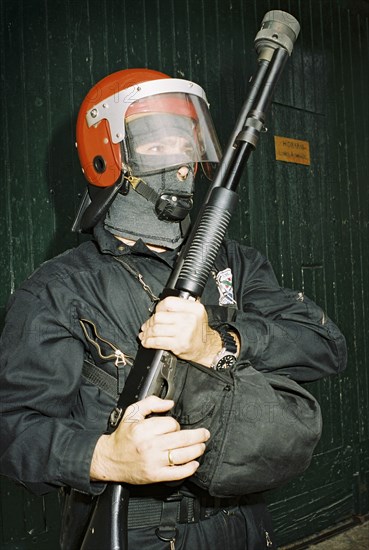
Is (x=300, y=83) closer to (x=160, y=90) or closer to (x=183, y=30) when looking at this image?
(x=183, y=30)

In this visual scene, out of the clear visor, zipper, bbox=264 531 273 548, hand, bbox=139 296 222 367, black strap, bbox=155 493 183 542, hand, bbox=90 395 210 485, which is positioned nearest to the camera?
hand, bbox=90 395 210 485

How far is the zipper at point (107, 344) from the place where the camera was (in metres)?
1.78

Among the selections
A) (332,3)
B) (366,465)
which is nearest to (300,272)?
(366,465)

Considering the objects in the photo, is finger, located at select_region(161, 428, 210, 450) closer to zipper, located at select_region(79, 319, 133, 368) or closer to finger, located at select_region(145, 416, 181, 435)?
finger, located at select_region(145, 416, 181, 435)

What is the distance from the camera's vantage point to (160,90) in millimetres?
2045

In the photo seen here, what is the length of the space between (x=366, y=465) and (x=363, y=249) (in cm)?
153

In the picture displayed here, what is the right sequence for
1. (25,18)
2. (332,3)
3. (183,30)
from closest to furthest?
(25,18), (183,30), (332,3)

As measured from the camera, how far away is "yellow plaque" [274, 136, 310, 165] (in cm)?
427

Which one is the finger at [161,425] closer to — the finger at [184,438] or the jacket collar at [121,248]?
the finger at [184,438]

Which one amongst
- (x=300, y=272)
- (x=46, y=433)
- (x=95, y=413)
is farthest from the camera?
(x=300, y=272)

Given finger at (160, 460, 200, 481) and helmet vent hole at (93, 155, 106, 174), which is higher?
helmet vent hole at (93, 155, 106, 174)

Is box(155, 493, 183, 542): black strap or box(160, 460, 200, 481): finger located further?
box(155, 493, 183, 542): black strap

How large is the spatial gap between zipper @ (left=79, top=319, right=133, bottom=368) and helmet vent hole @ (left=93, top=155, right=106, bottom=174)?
22.9 inches

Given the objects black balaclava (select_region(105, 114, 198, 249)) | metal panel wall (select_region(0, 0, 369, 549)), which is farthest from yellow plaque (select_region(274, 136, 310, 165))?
black balaclava (select_region(105, 114, 198, 249))
